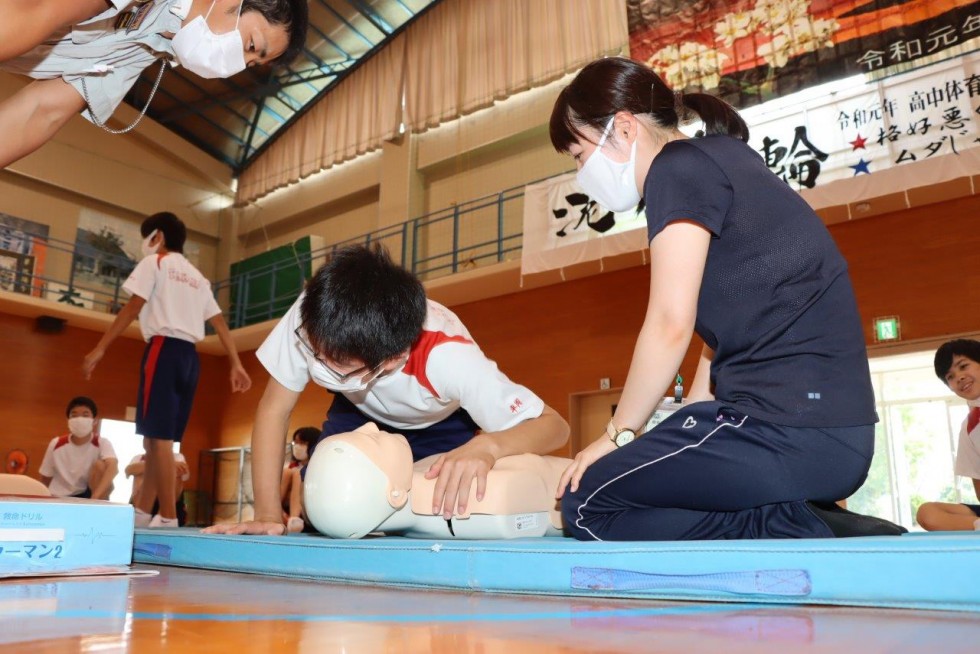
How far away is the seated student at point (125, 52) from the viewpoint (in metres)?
1.58

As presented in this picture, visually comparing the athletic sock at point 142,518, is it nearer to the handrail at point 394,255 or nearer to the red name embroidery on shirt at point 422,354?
the red name embroidery on shirt at point 422,354

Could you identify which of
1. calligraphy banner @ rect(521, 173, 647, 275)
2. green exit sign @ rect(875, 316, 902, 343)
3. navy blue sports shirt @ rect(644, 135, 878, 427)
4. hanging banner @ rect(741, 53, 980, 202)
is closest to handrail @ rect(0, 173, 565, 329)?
calligraphy banner @ rect(521, 173, 647, 275)

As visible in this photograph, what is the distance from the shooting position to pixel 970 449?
3619 mm

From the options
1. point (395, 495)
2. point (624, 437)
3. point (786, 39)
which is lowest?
point (395, 495)

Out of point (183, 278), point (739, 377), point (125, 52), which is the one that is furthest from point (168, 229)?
point (739, 377)

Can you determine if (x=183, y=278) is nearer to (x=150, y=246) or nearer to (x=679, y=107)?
(x=150, y=246)

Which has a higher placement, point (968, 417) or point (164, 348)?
point (164, 348)

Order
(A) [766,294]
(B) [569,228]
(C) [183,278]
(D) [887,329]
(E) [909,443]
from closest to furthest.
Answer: (A) [766,294] < (C) [183,278] < (D) [887,329] < (B) [569,228] < (E) [909,443]

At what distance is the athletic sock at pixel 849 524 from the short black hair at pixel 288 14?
5.05ft

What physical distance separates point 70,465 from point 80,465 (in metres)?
0.07

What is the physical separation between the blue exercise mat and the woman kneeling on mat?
0.55ft

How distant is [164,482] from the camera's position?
3508 mm

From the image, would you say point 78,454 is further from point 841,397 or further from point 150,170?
point 150,170

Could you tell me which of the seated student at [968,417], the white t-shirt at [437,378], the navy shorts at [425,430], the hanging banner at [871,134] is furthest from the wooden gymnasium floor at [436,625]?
the hanging banner at [871,134]
